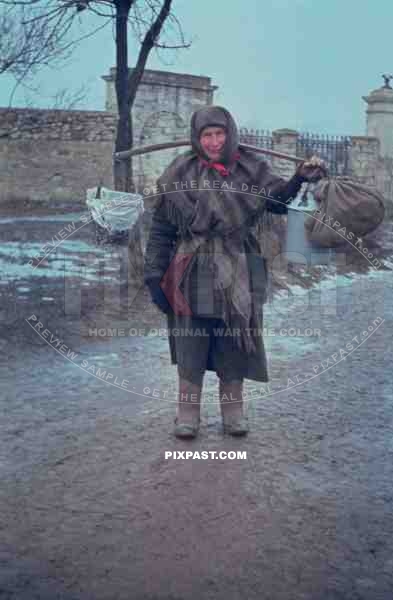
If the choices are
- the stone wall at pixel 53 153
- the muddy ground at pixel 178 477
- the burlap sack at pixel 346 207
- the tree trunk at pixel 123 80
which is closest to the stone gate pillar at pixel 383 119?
the stone wall at pixel 53 153

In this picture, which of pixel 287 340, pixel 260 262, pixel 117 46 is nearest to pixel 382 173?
pixel 117 46

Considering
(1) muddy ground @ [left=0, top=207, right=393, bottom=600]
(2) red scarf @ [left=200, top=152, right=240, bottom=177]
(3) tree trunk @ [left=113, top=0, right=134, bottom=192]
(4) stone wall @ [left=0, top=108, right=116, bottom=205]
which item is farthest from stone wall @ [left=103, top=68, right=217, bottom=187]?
(2) red scarf @ [left=200, top=152, right=240, bottom=177]

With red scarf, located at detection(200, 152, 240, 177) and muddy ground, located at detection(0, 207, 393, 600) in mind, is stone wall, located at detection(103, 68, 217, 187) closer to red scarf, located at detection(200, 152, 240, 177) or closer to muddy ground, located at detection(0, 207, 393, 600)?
muddy ground, located at detection(0, 207, 393, 600)

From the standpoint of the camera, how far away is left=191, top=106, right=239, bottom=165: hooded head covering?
396 centimetres

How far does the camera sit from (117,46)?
40.0ft

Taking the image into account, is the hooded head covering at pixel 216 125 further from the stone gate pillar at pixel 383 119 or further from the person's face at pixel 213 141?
the stone gate pillar at pixel 383 119

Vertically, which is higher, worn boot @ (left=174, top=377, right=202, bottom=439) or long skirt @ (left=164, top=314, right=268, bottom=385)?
long skirt @ (left=164, top=314, right=268, bottom=385)

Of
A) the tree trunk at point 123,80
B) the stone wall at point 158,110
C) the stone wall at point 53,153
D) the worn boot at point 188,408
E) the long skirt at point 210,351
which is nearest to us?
the long skirt at point 210,351

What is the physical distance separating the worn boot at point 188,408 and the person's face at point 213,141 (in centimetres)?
121

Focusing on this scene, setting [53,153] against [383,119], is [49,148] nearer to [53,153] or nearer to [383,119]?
[53,153]

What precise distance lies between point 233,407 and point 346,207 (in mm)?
1249

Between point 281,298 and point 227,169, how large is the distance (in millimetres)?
5321

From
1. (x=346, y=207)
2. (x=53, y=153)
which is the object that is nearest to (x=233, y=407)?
(x=346, y=207)

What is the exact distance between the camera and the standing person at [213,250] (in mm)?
4023
